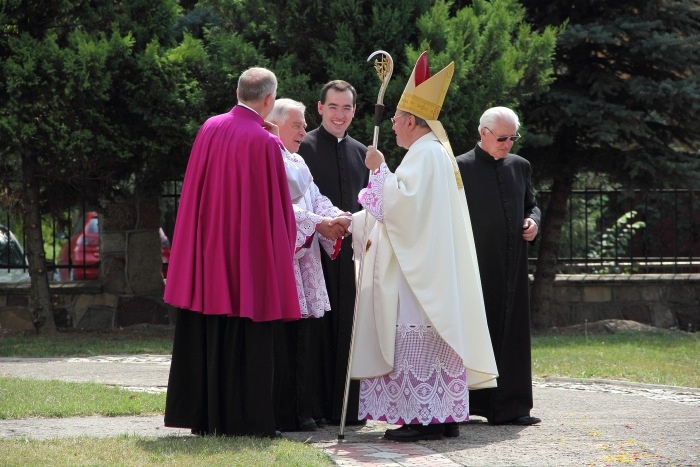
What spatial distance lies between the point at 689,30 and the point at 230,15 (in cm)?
563

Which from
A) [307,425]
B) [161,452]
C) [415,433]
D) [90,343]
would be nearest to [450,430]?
[415,433]

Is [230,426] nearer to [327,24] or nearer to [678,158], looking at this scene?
[327,24]

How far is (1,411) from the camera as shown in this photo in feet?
23.6

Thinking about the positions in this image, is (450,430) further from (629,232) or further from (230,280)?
(629,232)

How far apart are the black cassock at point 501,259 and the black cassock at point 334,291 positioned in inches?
29.3

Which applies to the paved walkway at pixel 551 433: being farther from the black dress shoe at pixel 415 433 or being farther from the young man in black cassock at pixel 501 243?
the young man in black cassock at pixel 501 243

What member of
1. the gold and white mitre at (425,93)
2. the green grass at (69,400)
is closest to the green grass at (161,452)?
the green grass at (69,400)

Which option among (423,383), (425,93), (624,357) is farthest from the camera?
(624,357)

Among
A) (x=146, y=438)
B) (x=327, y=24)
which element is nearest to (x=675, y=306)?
(x=327, y=24)

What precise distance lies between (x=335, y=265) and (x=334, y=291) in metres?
0.17

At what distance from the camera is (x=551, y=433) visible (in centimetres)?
689

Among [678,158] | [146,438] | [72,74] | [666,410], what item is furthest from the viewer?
[678,158]

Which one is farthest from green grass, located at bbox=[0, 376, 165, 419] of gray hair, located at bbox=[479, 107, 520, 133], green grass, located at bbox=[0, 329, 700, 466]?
gray hair, located at bbox=[479, 107, 520, 133]

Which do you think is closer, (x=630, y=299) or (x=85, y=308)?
(x=85, y=308)
